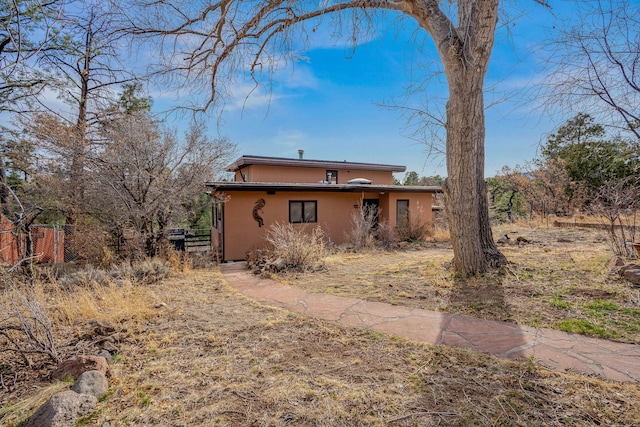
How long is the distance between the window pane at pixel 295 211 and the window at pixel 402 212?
5016 millimetres

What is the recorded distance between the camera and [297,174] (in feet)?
59.0

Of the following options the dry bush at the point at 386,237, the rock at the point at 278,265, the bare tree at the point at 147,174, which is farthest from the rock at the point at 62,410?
the dry bush at the point at 386,237

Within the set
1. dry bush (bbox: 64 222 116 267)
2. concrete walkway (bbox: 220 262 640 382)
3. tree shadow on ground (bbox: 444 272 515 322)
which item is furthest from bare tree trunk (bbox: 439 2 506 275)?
dry bush (bbox: 64 222 116 267)

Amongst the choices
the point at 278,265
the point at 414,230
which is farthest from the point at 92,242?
the point at 414,230

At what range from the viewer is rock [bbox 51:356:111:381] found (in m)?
2.72

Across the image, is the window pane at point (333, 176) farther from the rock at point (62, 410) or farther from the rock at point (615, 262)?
the rock at point (62, 410)

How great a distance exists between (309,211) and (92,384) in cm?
1062

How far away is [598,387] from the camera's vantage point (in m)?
2.41

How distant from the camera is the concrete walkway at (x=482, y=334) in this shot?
283 centimetres

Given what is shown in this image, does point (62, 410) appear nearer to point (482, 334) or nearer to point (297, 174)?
point (482, 334)

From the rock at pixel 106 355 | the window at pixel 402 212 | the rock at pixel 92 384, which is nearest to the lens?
the rock at pixel 92 384

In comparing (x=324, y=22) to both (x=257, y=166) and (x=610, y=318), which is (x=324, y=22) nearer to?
(x=610, y=318)

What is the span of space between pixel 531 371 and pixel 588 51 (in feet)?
15.8

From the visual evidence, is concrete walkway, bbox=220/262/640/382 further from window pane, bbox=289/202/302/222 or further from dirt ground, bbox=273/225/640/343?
window pane, bbox=289/202/302/222
